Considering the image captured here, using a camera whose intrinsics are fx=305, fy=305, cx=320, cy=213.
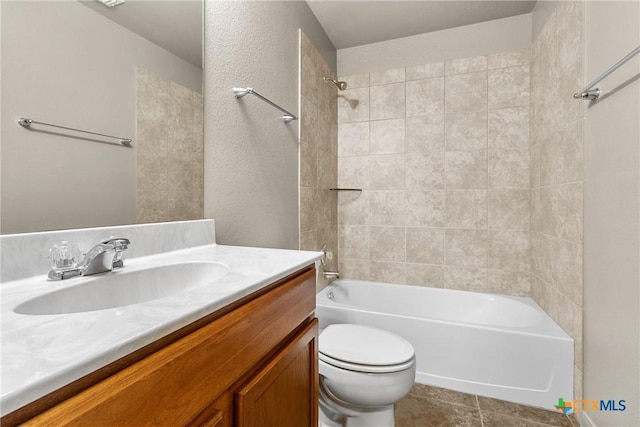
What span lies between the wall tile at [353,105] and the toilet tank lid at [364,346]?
5.58 ft

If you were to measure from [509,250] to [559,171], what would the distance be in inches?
27.3

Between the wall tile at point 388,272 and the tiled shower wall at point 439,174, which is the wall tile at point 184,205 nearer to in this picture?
the tiled shower wall at point 439,174

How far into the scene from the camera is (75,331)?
0.41 metres

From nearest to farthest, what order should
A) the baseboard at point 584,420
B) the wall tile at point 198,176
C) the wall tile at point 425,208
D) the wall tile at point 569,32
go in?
1. the wall tile at point 198,176
2. the baseboard at point 584,420
3. the wall tile at point 569,32
4. the wall tile at point 425,208

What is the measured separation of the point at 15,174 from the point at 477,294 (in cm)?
247

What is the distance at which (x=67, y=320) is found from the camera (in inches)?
17.8

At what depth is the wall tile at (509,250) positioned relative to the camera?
7.02ft

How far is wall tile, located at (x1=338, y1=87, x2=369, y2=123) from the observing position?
8.31 feet

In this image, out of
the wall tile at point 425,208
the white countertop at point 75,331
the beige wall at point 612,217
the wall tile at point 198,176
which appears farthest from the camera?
the wall tile at point 425,208

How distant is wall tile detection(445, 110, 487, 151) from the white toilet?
5.03ft

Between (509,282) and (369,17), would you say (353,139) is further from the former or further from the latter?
(509,282)

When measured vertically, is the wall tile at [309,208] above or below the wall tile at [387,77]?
below

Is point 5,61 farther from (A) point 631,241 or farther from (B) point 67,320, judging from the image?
(A) point 631,241

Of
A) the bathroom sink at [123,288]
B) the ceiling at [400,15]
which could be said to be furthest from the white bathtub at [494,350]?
the ceiling at [400,15]
